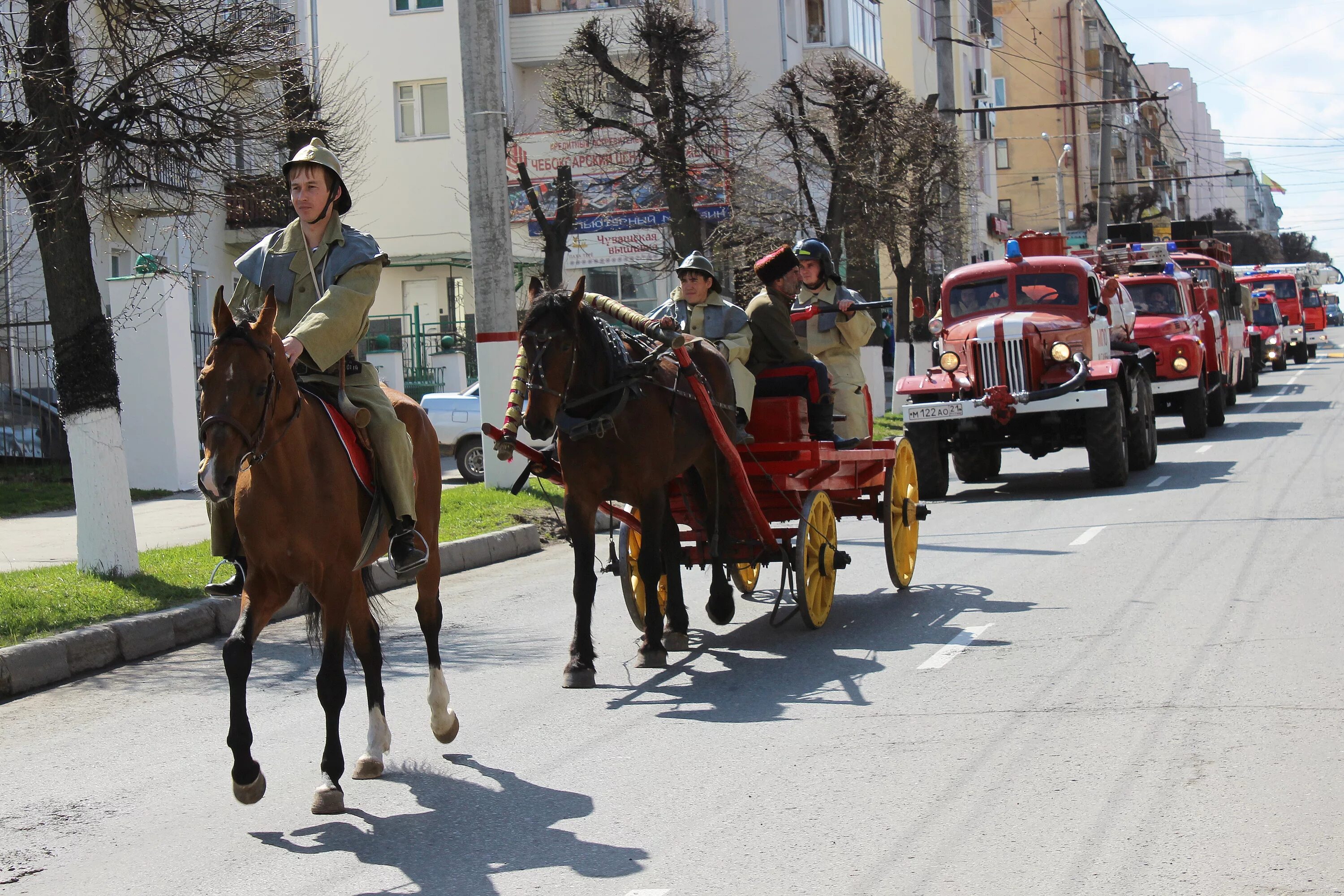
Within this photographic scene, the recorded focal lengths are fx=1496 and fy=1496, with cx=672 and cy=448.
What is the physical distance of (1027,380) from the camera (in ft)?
55.9

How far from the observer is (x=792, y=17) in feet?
138

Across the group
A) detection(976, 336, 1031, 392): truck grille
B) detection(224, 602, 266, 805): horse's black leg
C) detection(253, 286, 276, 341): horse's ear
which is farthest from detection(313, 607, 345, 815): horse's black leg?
detection(976, 336, 1031, 392): truck grille

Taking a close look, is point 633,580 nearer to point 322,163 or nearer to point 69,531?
point 322,163

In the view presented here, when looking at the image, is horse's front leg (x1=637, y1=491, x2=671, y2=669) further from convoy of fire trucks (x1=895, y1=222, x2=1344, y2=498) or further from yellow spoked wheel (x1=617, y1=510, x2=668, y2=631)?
convoy of fire trucks (x1=895, y1=222, x2=1344, y2=498)

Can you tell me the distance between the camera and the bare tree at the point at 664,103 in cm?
2208

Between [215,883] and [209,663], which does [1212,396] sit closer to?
[209,663]

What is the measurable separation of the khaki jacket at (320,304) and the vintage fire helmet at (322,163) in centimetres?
7

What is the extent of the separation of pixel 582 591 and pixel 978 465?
461 inches

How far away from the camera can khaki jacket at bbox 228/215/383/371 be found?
596 cm

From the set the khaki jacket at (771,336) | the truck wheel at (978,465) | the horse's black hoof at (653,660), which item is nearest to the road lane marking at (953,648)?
the horse's black hoof at (653,660)

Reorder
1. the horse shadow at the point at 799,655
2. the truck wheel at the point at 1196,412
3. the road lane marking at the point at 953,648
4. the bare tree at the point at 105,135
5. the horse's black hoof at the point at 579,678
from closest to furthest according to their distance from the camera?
the horse shadow at the point at 799,655 → the horse's black hoof at the point at 579,678 → the road lane marking at the point at 953,648 → the bare tree at the point at 105,135 → the truck wheel at the point at 1196,412

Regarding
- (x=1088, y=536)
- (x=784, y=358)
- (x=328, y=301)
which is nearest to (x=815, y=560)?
(x=784, y=358)

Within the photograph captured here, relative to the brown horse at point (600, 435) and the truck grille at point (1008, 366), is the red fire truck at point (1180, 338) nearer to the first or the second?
the truck grille at point (1008, 366)

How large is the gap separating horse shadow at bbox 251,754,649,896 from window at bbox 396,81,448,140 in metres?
33.1
